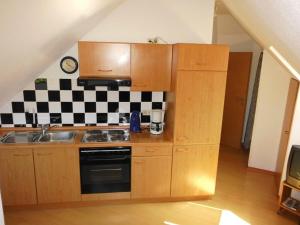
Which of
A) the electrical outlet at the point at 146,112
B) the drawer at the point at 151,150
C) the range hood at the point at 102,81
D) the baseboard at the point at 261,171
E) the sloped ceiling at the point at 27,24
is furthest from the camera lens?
the baseboard at the point at 261,171

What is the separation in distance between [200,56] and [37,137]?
2173 mm

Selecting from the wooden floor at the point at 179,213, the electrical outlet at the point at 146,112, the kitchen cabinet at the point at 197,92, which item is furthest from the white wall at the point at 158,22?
the wooden floor at the point at 179,213

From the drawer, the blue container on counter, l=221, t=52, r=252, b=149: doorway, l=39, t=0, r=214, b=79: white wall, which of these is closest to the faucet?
l=39, t=0, r=214, b=79: white wall

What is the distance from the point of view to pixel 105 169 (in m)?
2.84

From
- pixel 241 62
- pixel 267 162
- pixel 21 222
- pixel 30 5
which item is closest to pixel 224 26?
pixel 241 62

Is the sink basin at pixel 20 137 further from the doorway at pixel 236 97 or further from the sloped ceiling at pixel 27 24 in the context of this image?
the doorway at pixel 236 97

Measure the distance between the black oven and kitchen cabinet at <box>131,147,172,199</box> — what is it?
0.30 ft

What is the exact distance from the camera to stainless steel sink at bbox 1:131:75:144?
111 inches

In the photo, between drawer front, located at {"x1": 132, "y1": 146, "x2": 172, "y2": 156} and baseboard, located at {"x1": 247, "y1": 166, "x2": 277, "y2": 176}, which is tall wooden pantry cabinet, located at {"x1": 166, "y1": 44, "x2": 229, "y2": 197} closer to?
drawer front, located at {"x1": 132, "y1": 146, "x2": 172, "y2": 156}

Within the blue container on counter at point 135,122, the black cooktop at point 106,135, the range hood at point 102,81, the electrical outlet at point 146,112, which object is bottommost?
the black cooktop at point 106,135

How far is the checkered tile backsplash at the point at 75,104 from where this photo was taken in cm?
305

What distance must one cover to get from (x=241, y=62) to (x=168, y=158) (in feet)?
8.97

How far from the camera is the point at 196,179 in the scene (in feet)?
9.93

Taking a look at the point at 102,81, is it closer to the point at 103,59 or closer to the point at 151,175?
the point at 103,59
